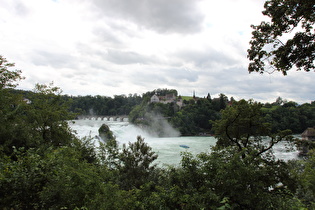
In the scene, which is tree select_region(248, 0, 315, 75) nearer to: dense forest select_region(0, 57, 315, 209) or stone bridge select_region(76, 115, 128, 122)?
dense forest select_region(0, 57, 315, 209)

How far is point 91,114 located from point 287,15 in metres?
114

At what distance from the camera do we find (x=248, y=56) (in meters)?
6.99

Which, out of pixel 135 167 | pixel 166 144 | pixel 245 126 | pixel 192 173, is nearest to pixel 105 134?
pixel 166 144

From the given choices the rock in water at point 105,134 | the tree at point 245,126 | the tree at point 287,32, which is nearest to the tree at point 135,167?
the tree at point 245,126

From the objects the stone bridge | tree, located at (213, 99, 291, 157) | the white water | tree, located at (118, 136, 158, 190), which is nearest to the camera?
tree, located at (213, 99, 291, 157)

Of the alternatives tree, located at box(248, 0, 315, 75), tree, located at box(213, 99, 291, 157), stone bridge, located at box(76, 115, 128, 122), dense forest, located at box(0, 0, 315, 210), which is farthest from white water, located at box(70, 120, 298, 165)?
stone bridge, located at box(76, 115, 128, 122)

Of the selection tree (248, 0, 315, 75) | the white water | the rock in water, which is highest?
tree (248, 0, 315, 75)

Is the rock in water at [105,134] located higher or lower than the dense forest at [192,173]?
lower

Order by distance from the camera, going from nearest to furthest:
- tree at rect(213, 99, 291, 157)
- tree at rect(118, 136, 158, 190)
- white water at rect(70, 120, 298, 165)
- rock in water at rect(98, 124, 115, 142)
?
tree at rect(213, 99, 291, 157) < tree at rect(118, 136, 158, 190) < white water at rect(70, 120, 298, 165) < rock in water at rect(98, 124, 115, 142)

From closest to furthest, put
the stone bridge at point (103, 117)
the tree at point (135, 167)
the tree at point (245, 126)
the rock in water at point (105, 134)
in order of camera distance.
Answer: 1. the tree at point (245, 126)
2. the tree at point (135, 167)
3. the rock in water at point (105, 134)
4. the stone bridge at point (103, 117)

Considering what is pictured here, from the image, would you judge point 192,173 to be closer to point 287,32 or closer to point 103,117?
point 287,32

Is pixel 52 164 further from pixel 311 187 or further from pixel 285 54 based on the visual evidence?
pixel 311 187

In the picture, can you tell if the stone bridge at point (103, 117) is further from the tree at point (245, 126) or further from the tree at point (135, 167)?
the tree at point (245, 126)

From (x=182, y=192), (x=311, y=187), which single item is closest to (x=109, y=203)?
(x=182, y=192)
